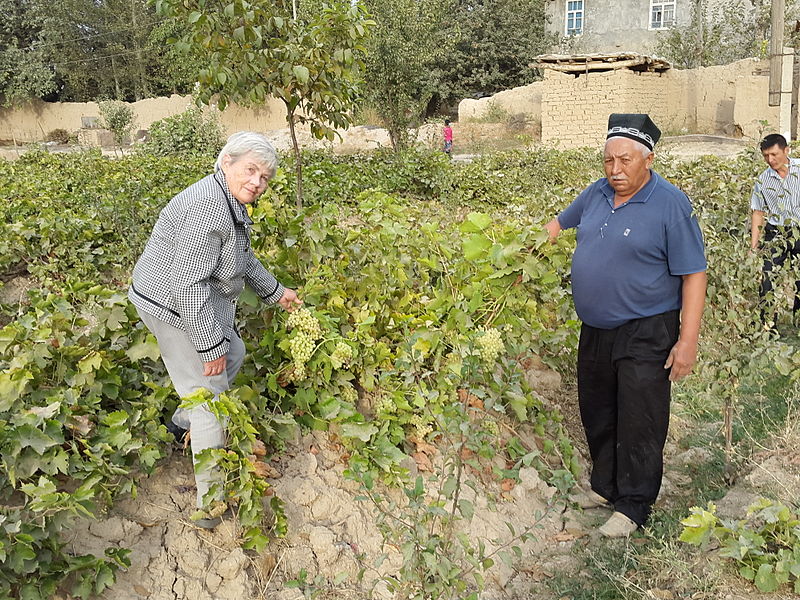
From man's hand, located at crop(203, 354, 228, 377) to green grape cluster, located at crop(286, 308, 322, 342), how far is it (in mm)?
403

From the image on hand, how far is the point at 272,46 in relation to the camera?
601cm

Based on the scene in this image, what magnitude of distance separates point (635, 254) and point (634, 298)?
0.19 meters

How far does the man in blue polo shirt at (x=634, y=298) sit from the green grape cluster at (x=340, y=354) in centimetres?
104

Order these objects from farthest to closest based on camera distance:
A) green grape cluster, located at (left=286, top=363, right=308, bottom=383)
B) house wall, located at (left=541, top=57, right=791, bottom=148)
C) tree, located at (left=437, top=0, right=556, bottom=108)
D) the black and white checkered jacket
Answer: tree, located at (left=437, top=0, right=556, bottom=108) < house wall, located at (left=541, top=57, right=791, bottom=148) < green grape cluster, located at (left=286, top=363, right=308, bottom=383) < the black and white checkered jacket

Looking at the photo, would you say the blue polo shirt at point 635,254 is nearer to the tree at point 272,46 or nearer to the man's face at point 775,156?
the man's face at point 775,156

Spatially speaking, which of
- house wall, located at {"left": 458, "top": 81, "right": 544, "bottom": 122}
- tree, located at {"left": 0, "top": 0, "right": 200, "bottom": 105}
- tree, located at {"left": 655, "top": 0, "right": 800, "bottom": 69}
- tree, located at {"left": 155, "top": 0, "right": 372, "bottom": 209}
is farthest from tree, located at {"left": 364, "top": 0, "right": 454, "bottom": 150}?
tree, located at {"left": 0, "top": 0, "right": 200, "bottom": 105}

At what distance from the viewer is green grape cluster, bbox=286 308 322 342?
3.07 meters

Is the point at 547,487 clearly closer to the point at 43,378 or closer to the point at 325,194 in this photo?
the point at 43,378

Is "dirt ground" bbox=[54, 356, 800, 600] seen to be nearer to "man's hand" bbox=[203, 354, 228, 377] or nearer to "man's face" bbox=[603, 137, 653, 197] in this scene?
"man's hand" bbox=[203, 354, 228, 377]

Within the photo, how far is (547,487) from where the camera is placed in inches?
147

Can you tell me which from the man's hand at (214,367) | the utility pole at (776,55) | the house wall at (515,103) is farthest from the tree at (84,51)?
the man's hand at (214,367)

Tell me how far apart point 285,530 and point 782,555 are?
5.62 ft

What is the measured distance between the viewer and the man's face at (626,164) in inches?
120

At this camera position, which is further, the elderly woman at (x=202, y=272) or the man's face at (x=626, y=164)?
the man's face at (x=626, y=164)
